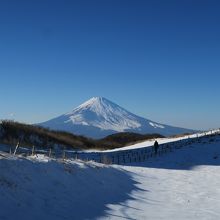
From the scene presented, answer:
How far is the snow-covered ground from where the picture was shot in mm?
14523

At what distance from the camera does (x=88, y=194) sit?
754 inches

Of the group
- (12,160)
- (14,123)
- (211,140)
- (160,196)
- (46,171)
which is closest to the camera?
(12,160)

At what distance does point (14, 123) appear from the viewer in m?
71.4

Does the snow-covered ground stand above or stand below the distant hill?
below

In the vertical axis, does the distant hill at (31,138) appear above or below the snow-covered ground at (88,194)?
above

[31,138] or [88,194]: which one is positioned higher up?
[31,138]

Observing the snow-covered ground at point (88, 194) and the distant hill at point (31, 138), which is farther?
the distant hill at point (31, 138)

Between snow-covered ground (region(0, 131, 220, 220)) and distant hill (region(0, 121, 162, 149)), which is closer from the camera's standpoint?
snow-covered ground (region(0, 131, 220, 220))

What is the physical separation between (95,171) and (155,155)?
2982 centimetres

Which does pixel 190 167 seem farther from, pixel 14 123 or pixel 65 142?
pixel 14 123

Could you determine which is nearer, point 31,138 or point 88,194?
point 88,194

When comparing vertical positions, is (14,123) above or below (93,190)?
above

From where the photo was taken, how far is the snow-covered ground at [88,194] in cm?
1452

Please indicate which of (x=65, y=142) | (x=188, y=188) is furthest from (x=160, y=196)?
(x=65, y=142)
